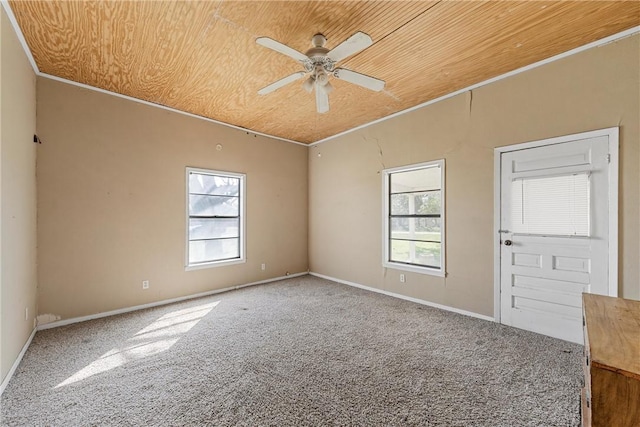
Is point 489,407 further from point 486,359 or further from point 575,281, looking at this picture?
point 575,281

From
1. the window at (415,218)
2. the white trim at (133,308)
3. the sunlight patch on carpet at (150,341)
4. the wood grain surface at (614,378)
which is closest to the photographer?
the wood grain surface at (614,378)

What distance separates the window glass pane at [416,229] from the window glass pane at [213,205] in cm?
283

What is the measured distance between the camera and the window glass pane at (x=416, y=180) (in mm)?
3896

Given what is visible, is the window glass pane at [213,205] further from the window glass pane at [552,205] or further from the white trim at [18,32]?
the window glass pane at [552,205]

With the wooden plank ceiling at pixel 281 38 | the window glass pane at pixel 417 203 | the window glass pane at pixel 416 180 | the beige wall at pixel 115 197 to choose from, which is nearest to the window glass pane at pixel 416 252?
the window glass pane at pixel 417 203

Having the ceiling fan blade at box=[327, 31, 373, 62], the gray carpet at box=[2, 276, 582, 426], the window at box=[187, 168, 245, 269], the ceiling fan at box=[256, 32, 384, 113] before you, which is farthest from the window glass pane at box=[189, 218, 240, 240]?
the ceiling fan blade at box=[327, 31, 373, 62]

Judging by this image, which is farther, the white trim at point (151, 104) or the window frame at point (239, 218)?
the window frame at point (239, 218)

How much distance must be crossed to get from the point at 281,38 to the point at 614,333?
2.92m

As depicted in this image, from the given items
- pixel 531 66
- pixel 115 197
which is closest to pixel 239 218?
pixel 115 197

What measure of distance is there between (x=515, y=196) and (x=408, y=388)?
8.06ft

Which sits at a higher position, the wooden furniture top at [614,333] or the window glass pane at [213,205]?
the window glass pane at [213,205]

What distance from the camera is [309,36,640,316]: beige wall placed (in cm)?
243

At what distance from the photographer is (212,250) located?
180 inches

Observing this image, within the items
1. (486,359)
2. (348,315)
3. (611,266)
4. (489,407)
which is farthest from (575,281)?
(348,315)
